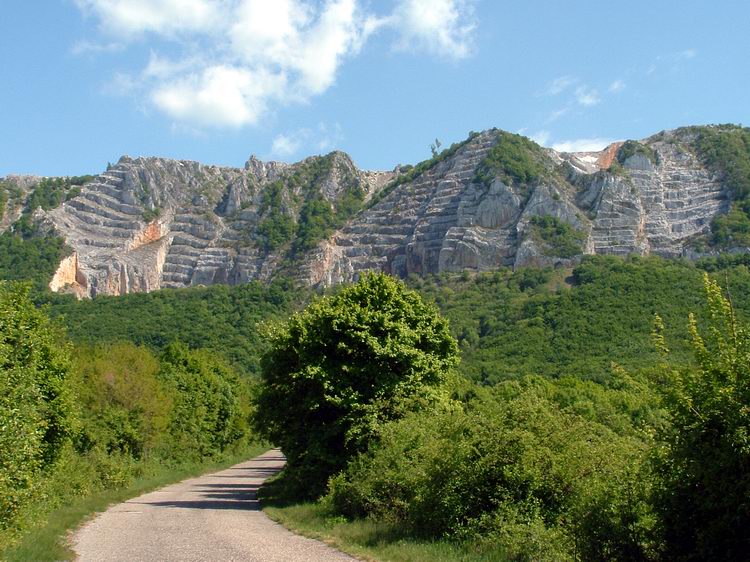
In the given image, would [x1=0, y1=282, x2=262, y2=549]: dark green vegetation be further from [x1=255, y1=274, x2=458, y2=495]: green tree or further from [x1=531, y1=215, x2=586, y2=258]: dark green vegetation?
[x1=531, y1=215, x2=586, y2=258]: dark green vegetation

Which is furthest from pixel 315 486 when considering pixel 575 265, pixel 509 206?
pixel 509 206

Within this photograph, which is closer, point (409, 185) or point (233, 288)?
point (233, 288)

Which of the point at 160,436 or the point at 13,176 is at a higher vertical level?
the point at 13,176

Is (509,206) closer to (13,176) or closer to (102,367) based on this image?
(102,367)

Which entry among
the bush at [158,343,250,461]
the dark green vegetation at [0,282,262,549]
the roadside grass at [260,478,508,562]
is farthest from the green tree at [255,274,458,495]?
the bush at [158,343,250,461]

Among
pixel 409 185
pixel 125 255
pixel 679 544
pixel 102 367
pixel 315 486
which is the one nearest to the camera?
pixel 679 544

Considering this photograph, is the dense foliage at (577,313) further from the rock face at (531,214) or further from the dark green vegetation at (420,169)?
the dark green vegetation at (420,169)

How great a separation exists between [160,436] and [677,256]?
96705mm

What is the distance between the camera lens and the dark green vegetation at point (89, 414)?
52.0 ft

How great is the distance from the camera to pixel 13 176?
7136 inches

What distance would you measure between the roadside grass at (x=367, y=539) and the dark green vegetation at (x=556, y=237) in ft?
Answer: 337

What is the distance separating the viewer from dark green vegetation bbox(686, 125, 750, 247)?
11338 centimetres

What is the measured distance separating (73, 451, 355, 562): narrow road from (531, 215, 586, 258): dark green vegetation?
3854 inches

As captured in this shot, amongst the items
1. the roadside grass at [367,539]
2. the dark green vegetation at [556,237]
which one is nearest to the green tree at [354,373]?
the roadside grass at [367,539]
